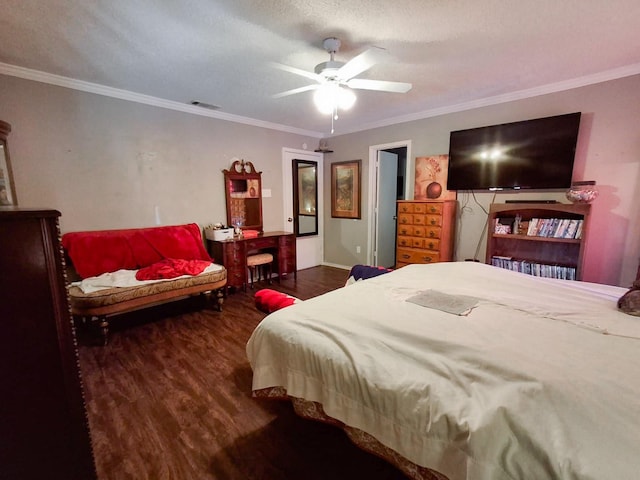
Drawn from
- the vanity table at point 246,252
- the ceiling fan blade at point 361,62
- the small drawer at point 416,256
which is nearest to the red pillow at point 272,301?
the vanity table at point 246,252

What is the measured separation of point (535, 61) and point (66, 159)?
14.6 ft

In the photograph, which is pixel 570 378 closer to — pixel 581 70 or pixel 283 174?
pixel 581 70

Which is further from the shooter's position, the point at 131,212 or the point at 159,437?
the point at 131,212

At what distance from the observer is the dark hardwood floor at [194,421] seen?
1402 millimetres

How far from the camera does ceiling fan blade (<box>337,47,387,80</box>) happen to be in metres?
1.74

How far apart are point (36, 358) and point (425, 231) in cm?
366

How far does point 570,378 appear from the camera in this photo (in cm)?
94

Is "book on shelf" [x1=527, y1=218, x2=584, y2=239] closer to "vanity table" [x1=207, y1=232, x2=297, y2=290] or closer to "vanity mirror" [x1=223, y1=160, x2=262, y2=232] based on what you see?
"vanity table" [x1=207, y1=232, x2=297, y2=290]

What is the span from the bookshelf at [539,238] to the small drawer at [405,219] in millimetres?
938

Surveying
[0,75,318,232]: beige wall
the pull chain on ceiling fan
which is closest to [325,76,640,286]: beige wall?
the pull chain on ceiling fan

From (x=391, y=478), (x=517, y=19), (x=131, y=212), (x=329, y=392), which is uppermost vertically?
(x=517, y=19)

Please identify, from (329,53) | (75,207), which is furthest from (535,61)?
(75,207)

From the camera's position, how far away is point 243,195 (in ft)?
14.0

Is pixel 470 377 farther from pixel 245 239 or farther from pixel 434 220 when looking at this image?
pixel 245 239
